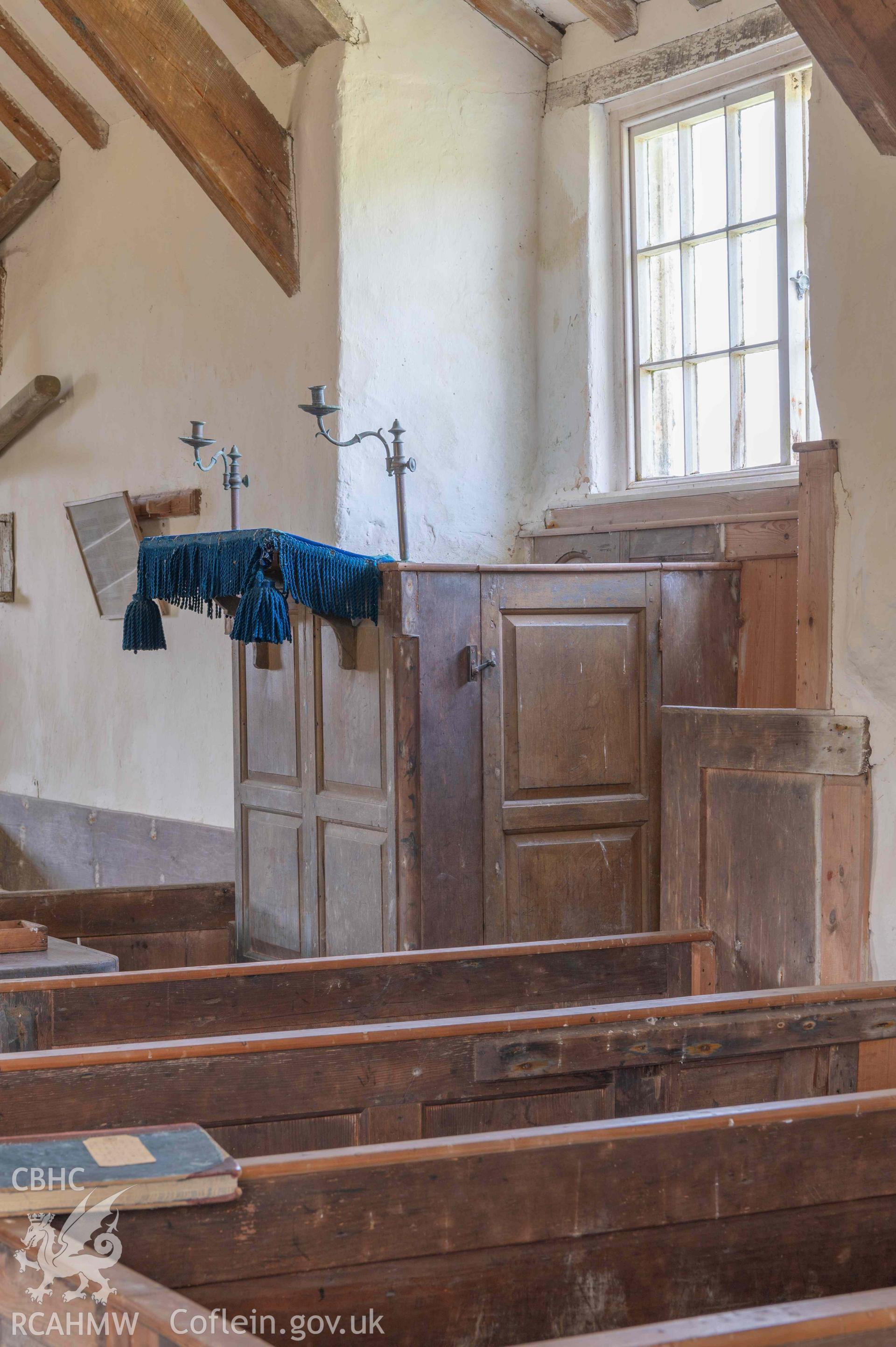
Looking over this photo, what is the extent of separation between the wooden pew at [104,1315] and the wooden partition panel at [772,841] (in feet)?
6.09

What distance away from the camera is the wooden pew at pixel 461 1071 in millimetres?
1947

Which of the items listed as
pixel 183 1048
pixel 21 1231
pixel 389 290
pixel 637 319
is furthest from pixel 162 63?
pixel 21 1231

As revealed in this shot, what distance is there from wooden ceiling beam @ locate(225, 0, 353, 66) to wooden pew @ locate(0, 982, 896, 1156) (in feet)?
12.0

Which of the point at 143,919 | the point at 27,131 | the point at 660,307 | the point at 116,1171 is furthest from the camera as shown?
the point at 27,131

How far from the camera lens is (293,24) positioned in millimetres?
4602

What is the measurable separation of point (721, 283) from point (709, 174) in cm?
37

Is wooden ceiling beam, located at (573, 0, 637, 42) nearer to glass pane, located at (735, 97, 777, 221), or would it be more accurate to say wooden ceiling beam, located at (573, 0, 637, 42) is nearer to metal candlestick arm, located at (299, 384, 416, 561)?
glass pane, located at (735, 97, 777, 221)

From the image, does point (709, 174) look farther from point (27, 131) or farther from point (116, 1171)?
point (116, 1171)

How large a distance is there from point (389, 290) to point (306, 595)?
58.9 inches

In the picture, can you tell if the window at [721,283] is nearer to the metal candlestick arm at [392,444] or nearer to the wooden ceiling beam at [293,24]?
the metal candlestick arm at [392,444]

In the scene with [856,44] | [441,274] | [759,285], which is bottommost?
[856,44]

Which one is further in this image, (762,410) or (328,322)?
(328,322)

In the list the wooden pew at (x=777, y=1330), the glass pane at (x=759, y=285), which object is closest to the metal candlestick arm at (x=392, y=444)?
the glass pane at (x=759, y=285)

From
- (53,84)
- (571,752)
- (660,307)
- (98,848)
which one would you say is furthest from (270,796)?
(53,84)
